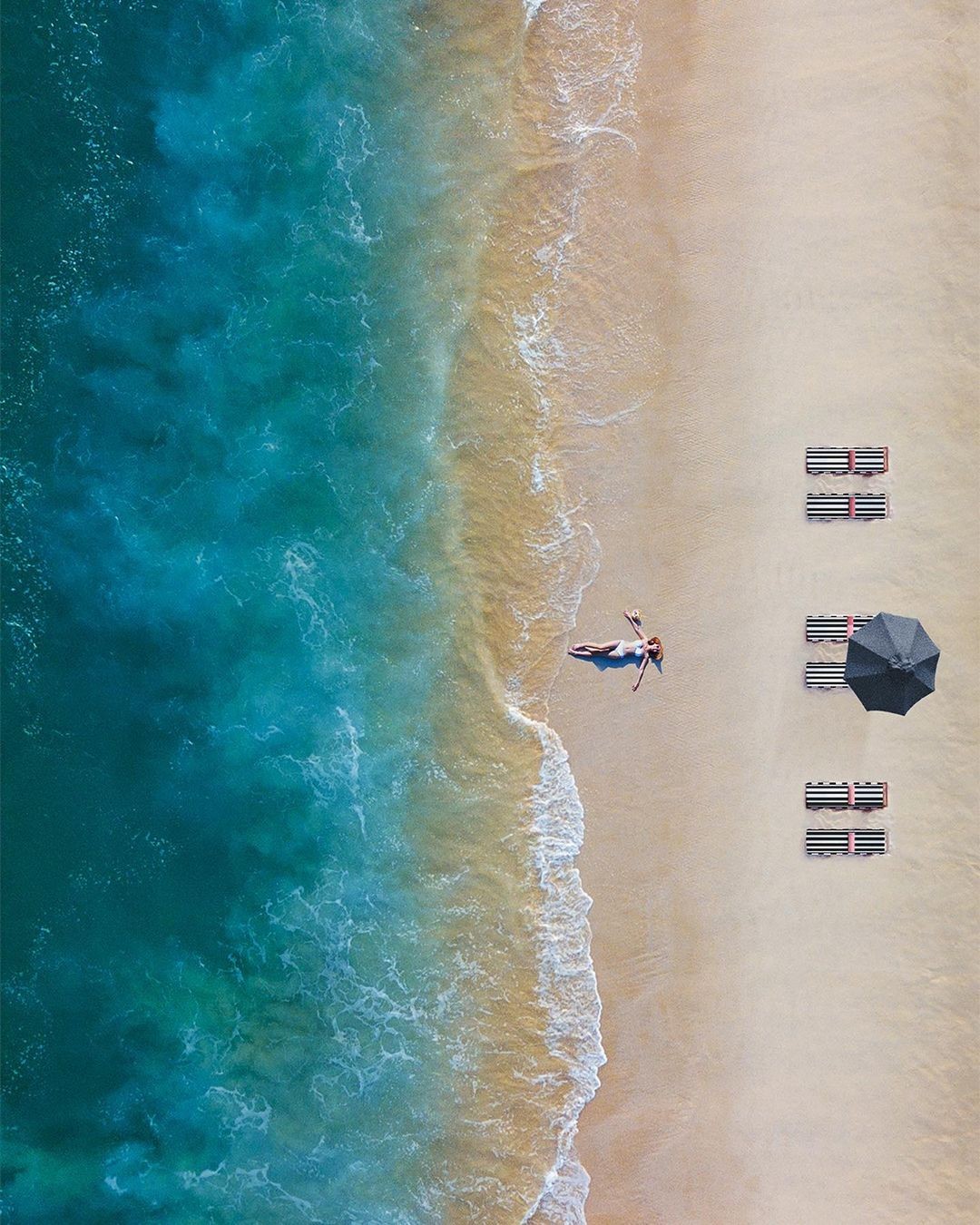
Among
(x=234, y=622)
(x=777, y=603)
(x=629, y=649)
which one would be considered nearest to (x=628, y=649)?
(x=629, y=649)

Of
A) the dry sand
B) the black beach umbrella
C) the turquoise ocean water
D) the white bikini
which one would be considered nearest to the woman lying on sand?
the white bikini

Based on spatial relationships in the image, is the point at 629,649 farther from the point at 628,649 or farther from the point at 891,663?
the point at 891,663

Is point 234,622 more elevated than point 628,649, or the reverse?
point 234,622

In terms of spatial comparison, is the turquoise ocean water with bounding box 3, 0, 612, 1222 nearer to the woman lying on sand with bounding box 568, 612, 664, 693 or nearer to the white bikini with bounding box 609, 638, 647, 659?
the woman lying on sand with bounding box 568, 612, 664, 693

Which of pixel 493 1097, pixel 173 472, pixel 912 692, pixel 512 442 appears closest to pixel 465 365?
pixel 512 442

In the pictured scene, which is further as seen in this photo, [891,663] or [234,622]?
[234,622]

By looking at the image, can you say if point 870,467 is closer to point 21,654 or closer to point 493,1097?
point 493,1097

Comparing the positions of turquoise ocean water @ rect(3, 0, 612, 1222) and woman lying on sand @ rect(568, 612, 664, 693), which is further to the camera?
turquoise ocean water @ rect(3, 0, 612, 1222)
